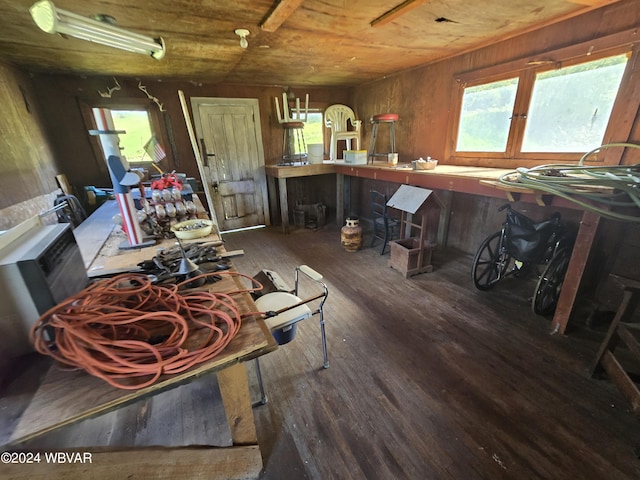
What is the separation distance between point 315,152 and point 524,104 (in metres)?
2.86

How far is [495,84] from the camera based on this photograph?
113 inches

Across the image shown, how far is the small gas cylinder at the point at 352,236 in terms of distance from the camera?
3.72 m

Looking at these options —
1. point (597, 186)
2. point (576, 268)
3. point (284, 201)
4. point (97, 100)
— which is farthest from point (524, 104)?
point (97, 100)

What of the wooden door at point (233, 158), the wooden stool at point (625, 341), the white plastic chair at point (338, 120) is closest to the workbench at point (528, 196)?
the wooden stool at point (625, 341)

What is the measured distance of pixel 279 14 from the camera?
1866 mm

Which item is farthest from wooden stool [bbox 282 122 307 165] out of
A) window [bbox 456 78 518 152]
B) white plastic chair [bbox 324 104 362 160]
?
window [bbox 456 78 518 152]

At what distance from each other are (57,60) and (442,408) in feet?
15.6

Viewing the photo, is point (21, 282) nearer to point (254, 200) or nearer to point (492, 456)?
point (492, 456)

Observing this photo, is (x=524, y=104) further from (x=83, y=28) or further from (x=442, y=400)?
(x=83, y=28)

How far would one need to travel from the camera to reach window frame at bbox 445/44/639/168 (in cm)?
208

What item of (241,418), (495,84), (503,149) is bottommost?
(241,418)

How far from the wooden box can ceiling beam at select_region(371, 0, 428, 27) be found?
206 cm

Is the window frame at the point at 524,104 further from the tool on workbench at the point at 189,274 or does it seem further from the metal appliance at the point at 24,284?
the metal appliance at the point at 24,284

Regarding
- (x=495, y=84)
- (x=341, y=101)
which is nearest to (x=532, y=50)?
(x=495, y=84)
